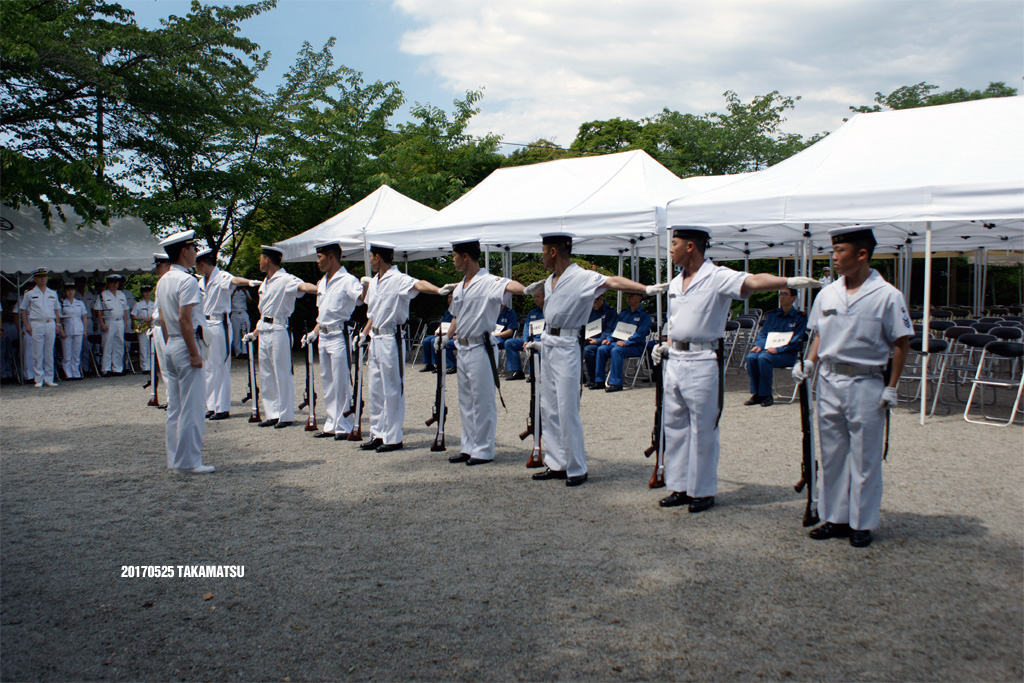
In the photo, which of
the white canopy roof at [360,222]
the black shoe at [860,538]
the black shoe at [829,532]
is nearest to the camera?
the black shoe at [860,538]

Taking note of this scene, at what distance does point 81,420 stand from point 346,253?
7741mm

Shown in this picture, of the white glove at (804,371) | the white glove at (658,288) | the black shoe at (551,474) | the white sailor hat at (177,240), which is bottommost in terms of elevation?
the black shoe at (551,474)

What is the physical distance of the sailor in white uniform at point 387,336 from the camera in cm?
745

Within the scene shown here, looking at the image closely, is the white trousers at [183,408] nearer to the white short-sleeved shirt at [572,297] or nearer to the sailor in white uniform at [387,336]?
the sailor in white uniform at [387,336]

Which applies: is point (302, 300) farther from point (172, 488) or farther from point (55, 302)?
point (172, 488)

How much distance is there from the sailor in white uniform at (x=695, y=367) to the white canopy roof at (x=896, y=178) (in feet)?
14.1

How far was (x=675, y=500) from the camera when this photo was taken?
17.6ft

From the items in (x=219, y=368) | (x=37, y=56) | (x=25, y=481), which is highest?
(x=37, y=56)

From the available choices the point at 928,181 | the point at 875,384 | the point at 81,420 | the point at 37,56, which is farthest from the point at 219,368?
the point at 928,181

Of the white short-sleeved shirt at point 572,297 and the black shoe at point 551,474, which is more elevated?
the white short-sleeved shirt at point 572,297

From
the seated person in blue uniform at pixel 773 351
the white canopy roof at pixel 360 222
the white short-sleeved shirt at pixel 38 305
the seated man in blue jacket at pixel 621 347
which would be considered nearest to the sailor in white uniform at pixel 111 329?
the white short-sleeved shirt at pixel 38 305

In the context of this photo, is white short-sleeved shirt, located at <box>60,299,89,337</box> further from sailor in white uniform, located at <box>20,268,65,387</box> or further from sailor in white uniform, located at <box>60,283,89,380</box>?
sailor in white uniform, located at <box>20,268,65,387</box>

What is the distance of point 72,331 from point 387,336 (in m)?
10.7

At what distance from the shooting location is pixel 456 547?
466cm
